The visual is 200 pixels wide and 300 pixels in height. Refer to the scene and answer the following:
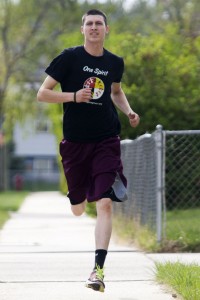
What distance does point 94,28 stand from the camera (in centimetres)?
742

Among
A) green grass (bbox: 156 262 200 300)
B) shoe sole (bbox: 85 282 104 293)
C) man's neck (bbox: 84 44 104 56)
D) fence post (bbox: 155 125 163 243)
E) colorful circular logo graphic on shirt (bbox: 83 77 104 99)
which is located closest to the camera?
green grass (bbox: 156 262 200 300)

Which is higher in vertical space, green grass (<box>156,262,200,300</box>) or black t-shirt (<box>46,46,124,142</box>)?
black t-shirt (<box>46,46,124,142</box>)

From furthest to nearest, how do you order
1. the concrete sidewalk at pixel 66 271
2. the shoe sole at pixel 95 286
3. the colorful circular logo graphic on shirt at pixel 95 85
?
the colorful circular logo graphic on shirt at pixel 95 85
the concrete sidewalk at pixel 66 271
the shoe sole at pixel 95 286

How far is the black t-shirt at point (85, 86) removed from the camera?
7410mm

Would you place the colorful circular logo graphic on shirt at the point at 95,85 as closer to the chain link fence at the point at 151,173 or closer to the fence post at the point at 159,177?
the chain link fence at the point at 151,173

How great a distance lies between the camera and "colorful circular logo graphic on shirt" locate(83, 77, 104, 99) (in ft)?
24.2

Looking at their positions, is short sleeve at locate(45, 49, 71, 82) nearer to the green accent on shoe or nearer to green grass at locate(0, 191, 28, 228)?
the green accent on shoe

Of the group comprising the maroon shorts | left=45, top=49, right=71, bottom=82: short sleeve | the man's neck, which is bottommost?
the maroon shorts

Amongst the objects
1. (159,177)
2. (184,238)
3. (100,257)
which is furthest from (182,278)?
(159,177)

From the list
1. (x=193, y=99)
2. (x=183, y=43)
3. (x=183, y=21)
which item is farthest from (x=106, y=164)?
(x=183, y=21)

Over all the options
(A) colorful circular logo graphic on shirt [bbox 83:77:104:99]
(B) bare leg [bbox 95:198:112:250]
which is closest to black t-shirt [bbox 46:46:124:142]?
(A) colorful circular logo graphic on shirt [bbox 83:77:104:99]

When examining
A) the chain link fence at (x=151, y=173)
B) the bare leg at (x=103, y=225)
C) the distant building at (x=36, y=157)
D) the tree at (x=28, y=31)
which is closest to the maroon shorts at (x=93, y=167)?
the bare leg at (x=103, y=225)

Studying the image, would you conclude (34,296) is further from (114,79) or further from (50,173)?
(50,173)

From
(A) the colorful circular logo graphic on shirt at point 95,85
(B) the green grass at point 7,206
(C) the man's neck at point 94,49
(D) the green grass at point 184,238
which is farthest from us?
(B) the green grass at point 7,206
